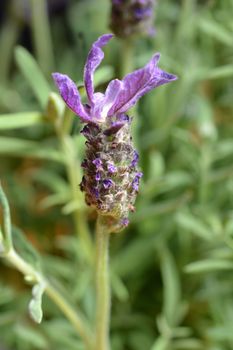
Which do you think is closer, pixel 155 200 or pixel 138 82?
pixel 138 82

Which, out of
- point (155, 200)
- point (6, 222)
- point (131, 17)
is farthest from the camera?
point (155, 200)

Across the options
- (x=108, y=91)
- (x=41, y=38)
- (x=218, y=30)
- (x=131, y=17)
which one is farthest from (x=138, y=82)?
(x=41, y=38)

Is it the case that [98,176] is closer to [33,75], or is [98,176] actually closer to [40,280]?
[40,280]

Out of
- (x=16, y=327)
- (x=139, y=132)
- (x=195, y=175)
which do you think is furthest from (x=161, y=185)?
(x=16, y=327)

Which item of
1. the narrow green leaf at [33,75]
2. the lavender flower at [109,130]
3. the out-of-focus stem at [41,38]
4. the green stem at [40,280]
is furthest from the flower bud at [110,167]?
the out-of-focus stem at [41,38]

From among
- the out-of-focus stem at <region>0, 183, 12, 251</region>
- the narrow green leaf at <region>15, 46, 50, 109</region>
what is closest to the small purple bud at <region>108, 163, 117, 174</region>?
the out-of-focus stem at <region>0, 183, 12, 251</region>

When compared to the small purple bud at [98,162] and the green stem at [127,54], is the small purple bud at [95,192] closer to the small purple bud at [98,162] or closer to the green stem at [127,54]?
the small purple bud at [98,162]

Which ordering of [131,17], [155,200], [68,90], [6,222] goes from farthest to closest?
[155,200] < [131,17] < [6,222] < [68,90]

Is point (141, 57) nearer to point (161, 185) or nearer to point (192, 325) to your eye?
point (161, 185)
